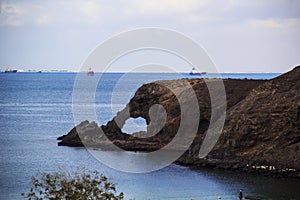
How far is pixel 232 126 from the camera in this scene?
6372 cm

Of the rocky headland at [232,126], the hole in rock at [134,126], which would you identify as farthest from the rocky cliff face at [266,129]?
the hole in rock at [134,126]

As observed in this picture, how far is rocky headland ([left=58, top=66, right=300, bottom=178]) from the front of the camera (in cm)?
5700

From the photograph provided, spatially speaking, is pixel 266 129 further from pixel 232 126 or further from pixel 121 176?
pixel 121 176

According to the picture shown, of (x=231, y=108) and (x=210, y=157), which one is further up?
(x=231, y=108)

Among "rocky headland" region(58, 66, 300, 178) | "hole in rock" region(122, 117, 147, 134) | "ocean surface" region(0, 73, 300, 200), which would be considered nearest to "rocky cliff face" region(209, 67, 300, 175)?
"rocky headland" region(58, 66, 300, 178)

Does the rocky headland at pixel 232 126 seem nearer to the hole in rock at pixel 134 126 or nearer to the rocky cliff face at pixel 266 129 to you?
the rocky cliff face at pixel 266 129

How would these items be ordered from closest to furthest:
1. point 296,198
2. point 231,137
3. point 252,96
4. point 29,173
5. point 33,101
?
point 296,198 → point 29,173 → point 231,137 → point 252,96 → point 33,101

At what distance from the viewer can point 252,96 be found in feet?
224

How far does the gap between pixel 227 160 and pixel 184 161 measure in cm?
362

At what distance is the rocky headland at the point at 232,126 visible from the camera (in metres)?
57.0

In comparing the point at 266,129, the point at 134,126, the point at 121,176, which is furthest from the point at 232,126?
the point at 134,126

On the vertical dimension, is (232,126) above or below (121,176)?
above

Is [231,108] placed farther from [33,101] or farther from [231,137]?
[33,101]

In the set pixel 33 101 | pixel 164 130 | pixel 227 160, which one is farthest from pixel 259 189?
pixel 33 101
